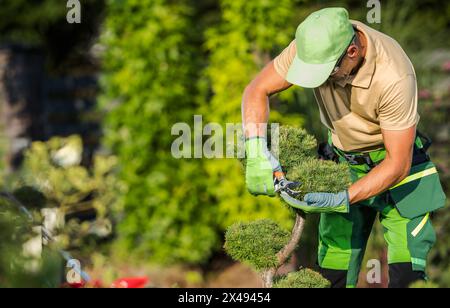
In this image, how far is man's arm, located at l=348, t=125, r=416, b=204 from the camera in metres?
3.00

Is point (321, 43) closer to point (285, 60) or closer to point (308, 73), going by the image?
point (308, 73)

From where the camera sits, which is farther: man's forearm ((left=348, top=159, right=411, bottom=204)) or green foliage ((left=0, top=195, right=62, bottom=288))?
green foliage ((left=0, top=195, right=62, bottom=288))

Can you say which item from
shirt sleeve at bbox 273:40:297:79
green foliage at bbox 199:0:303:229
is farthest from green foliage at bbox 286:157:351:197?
green foliage at bbox 199:0:303:229

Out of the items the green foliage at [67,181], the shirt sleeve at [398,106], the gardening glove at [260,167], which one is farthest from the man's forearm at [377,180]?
the green foliage at [67,181]

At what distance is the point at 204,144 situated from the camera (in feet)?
19.2

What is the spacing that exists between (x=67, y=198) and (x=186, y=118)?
1.11 metres

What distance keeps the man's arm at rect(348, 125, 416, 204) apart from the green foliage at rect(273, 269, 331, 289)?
1.04ft

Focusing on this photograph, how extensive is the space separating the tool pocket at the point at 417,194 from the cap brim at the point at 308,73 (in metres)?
0.71

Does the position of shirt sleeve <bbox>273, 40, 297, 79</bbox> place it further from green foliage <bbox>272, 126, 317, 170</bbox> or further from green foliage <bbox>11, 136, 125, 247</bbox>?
green foliage <bbox>11, 136, 125, 247</bbox>

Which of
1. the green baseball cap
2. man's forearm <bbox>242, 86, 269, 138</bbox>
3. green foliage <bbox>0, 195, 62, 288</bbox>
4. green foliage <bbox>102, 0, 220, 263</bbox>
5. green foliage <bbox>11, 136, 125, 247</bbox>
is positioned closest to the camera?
the green baseball cap

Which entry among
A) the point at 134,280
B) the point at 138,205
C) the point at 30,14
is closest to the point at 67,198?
the point at 138,205

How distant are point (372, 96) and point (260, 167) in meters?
0.52

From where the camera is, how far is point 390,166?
300cm

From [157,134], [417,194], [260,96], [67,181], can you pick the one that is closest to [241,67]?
[157,134]
